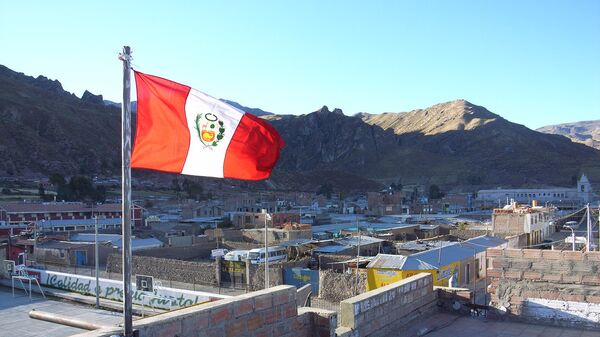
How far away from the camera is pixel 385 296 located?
284 inches

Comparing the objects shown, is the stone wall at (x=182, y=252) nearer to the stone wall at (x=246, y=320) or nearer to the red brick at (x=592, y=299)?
the stone wall at (x=246, y=320)

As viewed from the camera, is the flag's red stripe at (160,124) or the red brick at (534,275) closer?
the flag's red stripe at (160,124)

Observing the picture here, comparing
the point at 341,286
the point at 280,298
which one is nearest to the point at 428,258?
the point at 341,286

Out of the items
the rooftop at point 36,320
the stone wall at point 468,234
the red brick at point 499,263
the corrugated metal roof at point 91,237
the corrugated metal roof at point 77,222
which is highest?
the red brick at point 499,263

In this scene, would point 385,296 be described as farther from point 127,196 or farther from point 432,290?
point 127,196

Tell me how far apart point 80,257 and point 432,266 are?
21.4 metres

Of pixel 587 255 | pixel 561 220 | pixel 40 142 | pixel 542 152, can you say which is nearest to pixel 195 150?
pixel 587 255

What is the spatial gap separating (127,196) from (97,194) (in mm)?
90255

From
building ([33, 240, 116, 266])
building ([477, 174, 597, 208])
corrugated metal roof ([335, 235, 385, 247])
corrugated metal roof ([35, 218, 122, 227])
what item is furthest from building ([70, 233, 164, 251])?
building ([477, 174, 597, 208])

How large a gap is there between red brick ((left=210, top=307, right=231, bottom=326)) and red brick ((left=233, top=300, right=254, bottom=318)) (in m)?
0.10

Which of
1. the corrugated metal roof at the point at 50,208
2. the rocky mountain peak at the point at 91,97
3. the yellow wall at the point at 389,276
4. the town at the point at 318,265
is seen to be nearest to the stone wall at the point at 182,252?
the town at the point at 318,265

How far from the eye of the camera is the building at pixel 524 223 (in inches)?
1342

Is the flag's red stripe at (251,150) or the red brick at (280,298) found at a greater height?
the flag's red stripe at (251,150)

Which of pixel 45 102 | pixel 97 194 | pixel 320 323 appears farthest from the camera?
pixel 45 102
